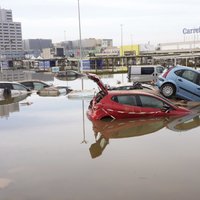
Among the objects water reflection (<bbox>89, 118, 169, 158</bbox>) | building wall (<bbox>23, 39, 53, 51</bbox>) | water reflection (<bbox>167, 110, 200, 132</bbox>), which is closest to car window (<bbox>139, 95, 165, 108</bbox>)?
water reflection (<bbox>89, 118, 169, 158</bbox>)

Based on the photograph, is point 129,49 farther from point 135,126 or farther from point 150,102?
point 135,126

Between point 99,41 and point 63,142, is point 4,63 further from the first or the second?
point 99,41

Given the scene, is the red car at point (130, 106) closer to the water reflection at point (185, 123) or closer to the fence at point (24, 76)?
the water reflection at point (185, 123)

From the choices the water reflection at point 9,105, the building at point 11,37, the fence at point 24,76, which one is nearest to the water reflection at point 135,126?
the water reflection at point 9,105

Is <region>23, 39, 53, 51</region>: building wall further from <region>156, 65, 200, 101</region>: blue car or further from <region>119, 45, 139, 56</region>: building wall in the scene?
<region>156, 65, 200, 101</region>: blue car

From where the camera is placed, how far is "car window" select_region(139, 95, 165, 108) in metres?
13.0

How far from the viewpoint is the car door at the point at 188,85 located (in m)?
16.3

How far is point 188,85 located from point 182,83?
1.05 feet

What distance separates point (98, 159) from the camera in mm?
8695

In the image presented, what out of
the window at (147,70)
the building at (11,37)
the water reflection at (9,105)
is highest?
the building at (11,37)

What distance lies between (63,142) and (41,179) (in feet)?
10.5

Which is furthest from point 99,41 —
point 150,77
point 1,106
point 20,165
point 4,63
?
point 20,165

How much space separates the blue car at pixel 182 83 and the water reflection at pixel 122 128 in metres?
4.20

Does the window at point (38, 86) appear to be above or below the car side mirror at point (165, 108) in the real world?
above
